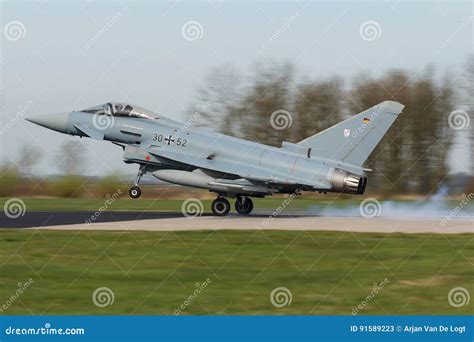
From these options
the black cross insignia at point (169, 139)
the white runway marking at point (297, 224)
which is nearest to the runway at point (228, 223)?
the white runway marking at point (297, 224)

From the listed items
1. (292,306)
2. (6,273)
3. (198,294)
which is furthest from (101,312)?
(6,273)

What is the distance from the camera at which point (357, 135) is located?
2900 centimetres

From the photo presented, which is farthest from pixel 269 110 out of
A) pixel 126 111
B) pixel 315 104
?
pixel 126 111

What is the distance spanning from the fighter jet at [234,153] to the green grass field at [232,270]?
4518 mm

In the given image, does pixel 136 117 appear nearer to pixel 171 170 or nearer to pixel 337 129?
pixel 171 170

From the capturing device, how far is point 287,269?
18.2m

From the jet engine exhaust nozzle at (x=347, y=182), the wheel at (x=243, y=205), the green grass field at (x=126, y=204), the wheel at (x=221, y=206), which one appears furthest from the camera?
the green grass field at (x=126, y=204)

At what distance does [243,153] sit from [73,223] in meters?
6.53

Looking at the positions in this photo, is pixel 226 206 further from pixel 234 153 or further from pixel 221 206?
pixel 234 153

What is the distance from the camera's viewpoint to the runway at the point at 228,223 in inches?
1036

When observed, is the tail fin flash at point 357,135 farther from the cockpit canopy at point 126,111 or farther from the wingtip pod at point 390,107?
the cockpit canopy at point 126,111

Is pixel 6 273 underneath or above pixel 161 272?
underneath

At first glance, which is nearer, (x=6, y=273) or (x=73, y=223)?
(x=6, y=273)

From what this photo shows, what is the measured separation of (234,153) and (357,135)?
4446 millimetres
